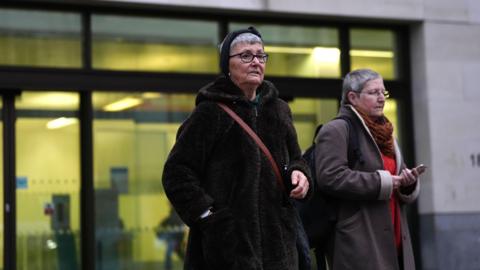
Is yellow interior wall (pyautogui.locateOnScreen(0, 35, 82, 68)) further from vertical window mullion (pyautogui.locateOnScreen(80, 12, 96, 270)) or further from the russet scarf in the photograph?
the russet scarf

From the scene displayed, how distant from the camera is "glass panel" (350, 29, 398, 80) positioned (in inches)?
420

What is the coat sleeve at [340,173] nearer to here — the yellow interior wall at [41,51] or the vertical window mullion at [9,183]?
the yellow interior wall at [41,51]

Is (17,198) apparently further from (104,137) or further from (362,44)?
(362,44)

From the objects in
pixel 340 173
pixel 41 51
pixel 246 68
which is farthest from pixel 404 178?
pixel 41 51

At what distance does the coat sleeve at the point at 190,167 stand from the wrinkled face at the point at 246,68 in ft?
0.81

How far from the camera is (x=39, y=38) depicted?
9273 millimetres

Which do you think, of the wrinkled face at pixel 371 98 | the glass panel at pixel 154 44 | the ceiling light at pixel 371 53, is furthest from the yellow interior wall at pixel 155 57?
the wrinkled face at pixel 371 98

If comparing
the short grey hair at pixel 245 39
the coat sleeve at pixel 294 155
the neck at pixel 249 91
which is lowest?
the coat sleeve at pixel 294 155

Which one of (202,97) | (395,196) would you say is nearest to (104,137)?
(395,196)

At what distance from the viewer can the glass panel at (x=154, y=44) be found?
9.55 m

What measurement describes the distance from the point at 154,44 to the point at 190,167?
18.3 ft

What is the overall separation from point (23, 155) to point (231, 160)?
17.7 feet

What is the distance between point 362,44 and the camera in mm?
10727

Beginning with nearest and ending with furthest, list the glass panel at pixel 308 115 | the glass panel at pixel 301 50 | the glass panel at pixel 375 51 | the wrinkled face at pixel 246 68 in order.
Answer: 1. the wrinkled face at pixel 246 68
2. the glass panel at pixel 301 50
3. the glass panel at pixel 308 115
4. the glass panel at pixel 375 51
